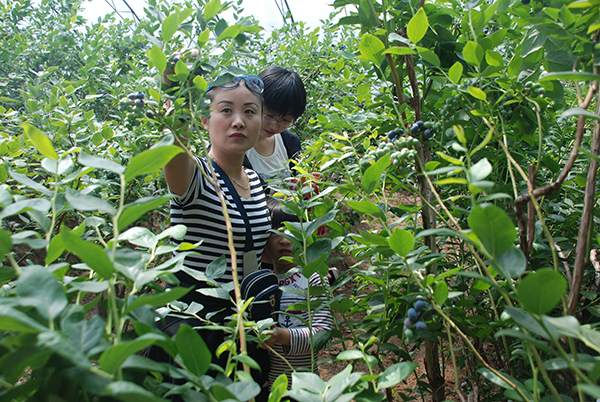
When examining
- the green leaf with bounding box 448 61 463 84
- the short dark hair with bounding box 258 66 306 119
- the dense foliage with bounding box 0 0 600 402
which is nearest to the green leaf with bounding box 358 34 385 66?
the dense foliage with bounding box 0 0 600 402

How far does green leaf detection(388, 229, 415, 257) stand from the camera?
62 cm

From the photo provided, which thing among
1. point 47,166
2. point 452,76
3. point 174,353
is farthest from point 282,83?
point 174,353

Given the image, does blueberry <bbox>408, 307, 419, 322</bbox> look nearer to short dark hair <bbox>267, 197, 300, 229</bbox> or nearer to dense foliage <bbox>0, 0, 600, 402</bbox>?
dense foliage <bbox>0, 0, 600, 402</bbox>

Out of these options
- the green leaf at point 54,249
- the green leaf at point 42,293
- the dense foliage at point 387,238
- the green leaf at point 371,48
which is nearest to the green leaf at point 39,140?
the dense foliage at point 387,238

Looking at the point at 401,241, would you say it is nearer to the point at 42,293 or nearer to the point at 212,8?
the point at 42,293

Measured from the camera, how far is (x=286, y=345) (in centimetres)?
141

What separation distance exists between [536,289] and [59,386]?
0.49m

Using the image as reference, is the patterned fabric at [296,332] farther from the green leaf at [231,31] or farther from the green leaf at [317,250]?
the green leaf at [231,31]

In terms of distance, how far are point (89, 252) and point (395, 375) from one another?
0.42 metres

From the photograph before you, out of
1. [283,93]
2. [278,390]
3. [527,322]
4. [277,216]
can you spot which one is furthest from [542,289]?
[283,93]

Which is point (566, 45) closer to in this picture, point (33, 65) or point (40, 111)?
point (40, 111)

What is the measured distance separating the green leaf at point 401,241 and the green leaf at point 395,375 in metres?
0.17

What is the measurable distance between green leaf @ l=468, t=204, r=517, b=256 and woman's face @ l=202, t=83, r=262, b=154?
1086 mm

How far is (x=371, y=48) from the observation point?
0.95m
